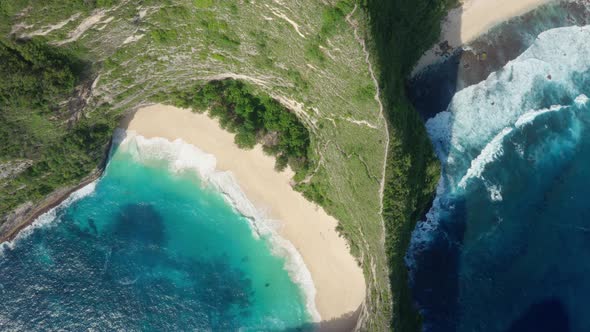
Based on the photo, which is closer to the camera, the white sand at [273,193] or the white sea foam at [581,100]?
the white sand at [273,193]

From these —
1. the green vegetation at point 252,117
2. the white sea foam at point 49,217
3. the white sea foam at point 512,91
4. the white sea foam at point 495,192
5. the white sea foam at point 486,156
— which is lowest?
the white sea foam at point 49,217

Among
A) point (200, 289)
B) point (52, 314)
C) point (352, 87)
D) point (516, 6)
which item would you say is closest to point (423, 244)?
point (352, 87)

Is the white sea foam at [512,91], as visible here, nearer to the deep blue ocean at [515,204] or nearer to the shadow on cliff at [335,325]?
the deep blue ocean at [515,204]

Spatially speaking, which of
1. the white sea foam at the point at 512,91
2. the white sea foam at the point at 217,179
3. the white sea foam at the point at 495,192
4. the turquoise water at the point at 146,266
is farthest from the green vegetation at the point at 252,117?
the white sea foam at the point at 495,192

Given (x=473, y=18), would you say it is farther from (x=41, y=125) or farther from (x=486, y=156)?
(x=41, y=125)

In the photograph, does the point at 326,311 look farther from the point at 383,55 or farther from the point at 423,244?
the point at 383,55

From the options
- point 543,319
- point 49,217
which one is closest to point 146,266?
point 49,217

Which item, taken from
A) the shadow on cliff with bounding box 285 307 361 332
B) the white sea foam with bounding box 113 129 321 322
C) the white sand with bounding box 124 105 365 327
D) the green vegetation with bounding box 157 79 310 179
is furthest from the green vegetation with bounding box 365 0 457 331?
the green vegetation with bounding box 157 79 310 179

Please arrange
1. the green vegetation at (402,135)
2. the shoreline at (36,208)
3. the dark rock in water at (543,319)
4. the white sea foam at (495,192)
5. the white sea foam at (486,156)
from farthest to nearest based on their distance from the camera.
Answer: the white sea foam at (486,156), the white sea foam at (495,192), the dark rock in water at (543,319), the shoreline at (36,208), the green vegetation at (402,135)
